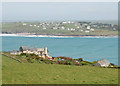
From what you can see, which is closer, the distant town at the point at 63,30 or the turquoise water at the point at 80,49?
the turquoise water at the point at 80,49

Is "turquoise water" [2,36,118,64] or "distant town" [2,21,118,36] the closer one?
"turquoise water" [2,36,118,64]

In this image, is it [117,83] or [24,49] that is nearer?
[117,83]

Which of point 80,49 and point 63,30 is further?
point 63,30

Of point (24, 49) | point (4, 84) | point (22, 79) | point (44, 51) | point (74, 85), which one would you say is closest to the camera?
point (4, 84)

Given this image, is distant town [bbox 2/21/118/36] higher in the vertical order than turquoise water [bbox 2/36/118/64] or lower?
lower

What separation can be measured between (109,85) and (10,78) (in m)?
3.23

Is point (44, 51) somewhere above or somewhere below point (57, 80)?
below

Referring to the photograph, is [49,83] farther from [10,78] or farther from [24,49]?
[24,49]

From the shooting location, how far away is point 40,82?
622 centimetres

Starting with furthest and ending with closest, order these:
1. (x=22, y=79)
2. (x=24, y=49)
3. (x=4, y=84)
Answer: (x=24, y=49) → (x=22, y=79) → (x=4, y=84)

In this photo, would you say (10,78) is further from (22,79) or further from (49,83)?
(49,83)

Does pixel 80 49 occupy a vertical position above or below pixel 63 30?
above

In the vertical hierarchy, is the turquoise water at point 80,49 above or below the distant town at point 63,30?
above

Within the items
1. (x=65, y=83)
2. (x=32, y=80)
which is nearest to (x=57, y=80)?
(x=65, y=83)
